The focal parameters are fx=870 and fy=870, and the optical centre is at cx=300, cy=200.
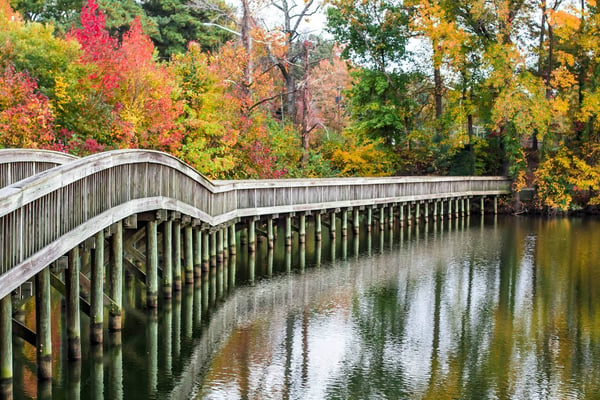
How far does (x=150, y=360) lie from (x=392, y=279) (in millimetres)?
10455

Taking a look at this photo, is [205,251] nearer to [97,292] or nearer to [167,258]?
[167,258]

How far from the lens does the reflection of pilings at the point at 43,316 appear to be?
12.4m

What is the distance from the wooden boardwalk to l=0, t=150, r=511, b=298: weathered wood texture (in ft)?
0.05

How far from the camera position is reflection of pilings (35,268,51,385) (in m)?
12.4

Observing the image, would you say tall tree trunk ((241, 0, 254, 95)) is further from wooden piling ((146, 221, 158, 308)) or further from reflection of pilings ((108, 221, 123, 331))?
reflection of pilings ((108, 221, 123, 331))

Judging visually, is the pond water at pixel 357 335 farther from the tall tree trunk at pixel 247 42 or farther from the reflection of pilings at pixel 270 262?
the tall tree trunk at pixel 247 42

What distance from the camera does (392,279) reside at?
2405 cm

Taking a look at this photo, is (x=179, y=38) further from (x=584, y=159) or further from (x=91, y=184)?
(x=91, y=184)

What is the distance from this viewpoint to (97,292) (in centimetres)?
1470

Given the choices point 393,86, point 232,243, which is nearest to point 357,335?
point 232,243

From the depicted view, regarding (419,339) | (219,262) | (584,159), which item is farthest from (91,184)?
(584,159)

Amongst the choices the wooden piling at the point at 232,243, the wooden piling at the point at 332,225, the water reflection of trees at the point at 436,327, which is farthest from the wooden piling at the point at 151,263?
the wooden piling at the point at 332,225

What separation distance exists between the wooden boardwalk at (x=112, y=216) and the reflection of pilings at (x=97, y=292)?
17 mm

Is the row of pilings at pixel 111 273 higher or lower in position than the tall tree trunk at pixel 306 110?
lower
